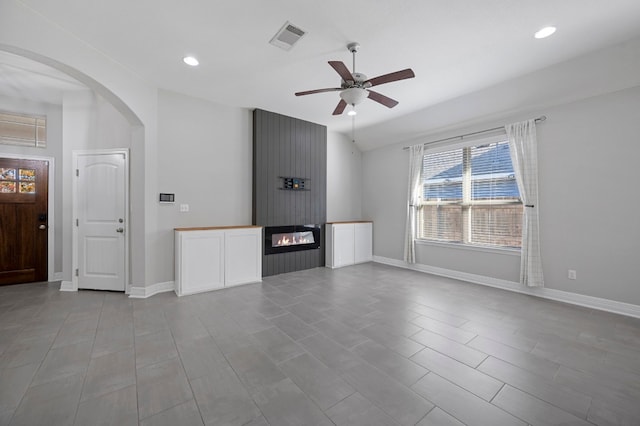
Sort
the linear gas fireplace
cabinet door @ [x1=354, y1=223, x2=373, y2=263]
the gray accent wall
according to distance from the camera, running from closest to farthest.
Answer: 1. the gray accent wall
2. the linear gas fireplace
3. cabinet door @ [x1=354, y1=223, x2=373, y2=263]

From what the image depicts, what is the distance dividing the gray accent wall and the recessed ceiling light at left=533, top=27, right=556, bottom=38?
3.82m

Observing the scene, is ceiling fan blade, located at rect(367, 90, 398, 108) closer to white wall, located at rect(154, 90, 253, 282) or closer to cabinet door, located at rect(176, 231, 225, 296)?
white wall, located at rect(154, 90, 253, 282)

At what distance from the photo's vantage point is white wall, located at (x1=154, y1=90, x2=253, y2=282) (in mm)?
4039

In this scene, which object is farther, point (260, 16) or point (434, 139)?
point (434, 139)

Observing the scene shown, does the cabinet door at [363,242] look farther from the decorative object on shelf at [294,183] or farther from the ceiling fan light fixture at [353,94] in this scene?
the ceiling fan light fixture at [353,94]

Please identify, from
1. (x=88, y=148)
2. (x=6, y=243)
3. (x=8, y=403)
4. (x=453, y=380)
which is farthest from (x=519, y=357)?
Answer: (x=6, y=243)

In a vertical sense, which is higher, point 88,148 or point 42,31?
Answer: point 42,31

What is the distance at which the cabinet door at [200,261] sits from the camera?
3.84 m

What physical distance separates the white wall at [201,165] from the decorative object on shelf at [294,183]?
2.21ft

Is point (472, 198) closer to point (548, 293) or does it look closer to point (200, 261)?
point (548, 293)

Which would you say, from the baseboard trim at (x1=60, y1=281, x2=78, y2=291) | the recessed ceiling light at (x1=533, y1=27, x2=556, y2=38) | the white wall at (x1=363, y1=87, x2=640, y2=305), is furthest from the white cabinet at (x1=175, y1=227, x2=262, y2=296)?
the recessed ceiling light at (x1=533, y1=27, x2=556, y2=38)

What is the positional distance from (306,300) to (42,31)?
4.08 meters

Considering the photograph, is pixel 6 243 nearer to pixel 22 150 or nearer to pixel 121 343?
pixel 22 150

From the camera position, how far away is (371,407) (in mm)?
1679
